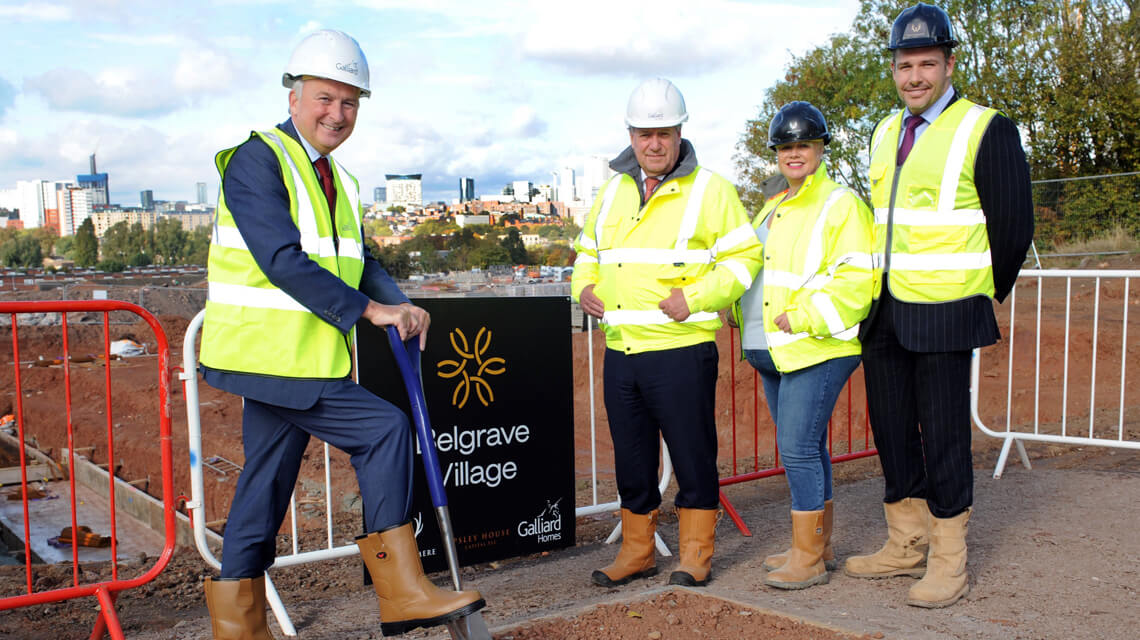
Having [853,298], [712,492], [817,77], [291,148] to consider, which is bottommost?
[712,492]

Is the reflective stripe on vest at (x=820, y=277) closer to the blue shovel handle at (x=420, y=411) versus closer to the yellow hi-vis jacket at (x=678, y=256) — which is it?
the yellow hi-vis jacket at (x=678, y=256)

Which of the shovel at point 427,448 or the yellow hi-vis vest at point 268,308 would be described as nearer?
the yellow hi-vis vest at point 268,308

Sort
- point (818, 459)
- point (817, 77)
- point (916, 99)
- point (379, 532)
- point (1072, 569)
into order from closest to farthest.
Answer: point (379, 532) < point (916, 99) < point (818, 459) < point (1072, 569) < point (817, 77)

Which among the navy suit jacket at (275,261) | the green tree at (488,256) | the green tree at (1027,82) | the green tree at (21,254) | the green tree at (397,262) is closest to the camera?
the navy suit jacket at (275,261)

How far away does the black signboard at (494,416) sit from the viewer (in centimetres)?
469

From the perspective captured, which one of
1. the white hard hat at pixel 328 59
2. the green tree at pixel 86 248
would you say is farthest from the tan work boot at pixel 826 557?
the green tree at pixel 86 248

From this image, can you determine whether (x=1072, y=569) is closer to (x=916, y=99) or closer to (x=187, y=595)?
(x=916, y=99)

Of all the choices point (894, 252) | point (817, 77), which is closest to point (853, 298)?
point (894, 252)

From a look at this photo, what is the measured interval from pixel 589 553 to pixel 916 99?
3017 millimetres

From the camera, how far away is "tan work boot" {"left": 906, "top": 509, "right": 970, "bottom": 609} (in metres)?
3.92

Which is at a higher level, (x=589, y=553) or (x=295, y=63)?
(x=295, y=63)

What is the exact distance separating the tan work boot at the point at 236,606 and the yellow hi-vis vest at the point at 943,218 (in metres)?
2.84

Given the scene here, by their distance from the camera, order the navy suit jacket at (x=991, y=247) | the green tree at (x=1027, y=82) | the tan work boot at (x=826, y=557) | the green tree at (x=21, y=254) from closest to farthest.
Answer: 1. the navy suit jacket at (x=991, y=247)
2. the tan work boot at (x=826, y=557)
3. the green tree at (x=1027, y=82)
4. the green tree at (x=21, y=254)

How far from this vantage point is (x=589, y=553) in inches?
208
